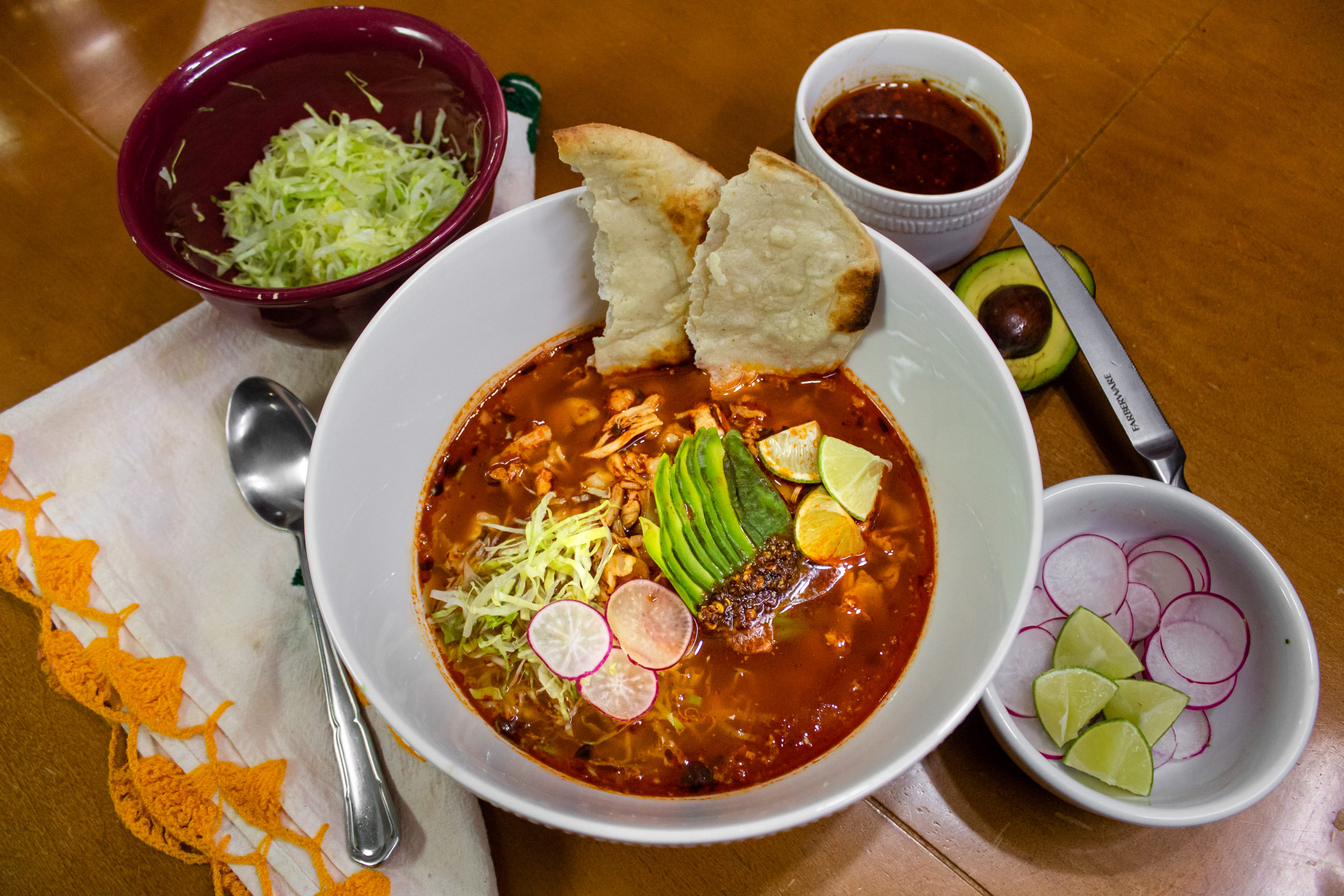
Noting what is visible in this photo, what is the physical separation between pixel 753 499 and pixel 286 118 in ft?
5.71

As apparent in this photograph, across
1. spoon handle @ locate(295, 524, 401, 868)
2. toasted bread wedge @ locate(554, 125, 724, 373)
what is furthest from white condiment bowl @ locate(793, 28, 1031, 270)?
spoon handle @ locate(295, 524, 401, 868)

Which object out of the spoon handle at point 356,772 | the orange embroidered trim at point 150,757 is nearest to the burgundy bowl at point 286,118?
the spoon handle at point 356,772

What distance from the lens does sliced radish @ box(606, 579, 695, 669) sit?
1833mm

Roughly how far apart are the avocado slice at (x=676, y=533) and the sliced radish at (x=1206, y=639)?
1.11 m

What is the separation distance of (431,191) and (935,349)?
143 cm

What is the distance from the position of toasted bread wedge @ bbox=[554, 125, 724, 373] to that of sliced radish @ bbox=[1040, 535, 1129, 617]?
3.62 feet

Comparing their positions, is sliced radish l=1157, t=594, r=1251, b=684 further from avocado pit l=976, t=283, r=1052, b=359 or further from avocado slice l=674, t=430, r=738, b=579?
avocado slice l=674, t=430, r=738, b=579

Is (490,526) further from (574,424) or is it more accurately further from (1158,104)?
(1158,104)

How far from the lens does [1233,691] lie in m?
1.90

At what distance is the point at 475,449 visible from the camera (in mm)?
2109

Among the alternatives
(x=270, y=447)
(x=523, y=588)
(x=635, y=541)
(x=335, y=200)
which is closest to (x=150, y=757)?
(x=270, y=447)

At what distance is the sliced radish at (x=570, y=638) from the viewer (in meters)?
1.78

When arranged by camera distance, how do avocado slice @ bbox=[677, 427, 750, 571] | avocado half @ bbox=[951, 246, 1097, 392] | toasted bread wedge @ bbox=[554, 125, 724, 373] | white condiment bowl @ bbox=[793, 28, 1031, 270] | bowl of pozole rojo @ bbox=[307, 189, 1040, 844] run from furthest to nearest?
1. avocado half @ bbox=[951, 246, 1097, 392]
2. white condiment bowl @ bbox=[793, 28, 1031, 270]
3. avocado slice @ bbox=[677, 427, 750, 571]
4. toasted bread wedge @ bbox=[554, 125, 724, 373]
5. bowl of pozole rojo @ bbox=[307, 189, 1040, 844]

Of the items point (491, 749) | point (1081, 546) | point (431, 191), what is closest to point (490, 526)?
point (491, 749)
